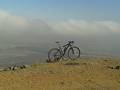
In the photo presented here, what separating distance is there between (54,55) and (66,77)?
6933mm

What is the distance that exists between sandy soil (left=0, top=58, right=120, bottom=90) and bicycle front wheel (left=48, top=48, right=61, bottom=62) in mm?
1537

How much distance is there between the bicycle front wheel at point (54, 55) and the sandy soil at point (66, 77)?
1.54 meters

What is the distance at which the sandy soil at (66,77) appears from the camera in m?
22.6

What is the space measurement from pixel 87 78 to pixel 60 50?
7.21 metres

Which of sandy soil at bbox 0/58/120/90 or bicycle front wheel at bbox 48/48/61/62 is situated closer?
sandy soil at bbox 0/58/120/90

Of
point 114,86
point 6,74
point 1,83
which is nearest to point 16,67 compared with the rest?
point 6,74

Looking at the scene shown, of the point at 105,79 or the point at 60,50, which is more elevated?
the point at 60,50

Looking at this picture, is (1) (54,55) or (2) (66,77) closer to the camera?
(2) (66,77)

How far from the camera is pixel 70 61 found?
30.3 metres

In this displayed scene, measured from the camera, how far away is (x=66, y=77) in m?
24.8

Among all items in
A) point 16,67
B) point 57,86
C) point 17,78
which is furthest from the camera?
point 16,67

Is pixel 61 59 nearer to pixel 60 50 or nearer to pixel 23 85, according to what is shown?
pixel 60 50

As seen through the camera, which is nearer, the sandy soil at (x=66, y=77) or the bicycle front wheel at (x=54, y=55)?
the sandy soil at (x=66, y=77)

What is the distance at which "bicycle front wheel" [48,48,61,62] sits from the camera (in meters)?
31.5
